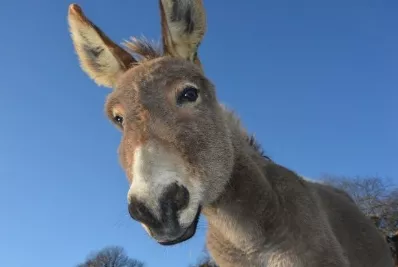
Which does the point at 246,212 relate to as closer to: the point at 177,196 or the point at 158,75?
the point at 177,196

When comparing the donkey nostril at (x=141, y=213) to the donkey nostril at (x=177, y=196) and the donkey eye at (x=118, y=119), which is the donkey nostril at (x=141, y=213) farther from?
the donkey eye at (x=118, y=119)

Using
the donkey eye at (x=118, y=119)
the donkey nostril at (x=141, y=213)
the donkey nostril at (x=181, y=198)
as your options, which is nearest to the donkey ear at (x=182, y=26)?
the donkey eye at (x=118, y=119)

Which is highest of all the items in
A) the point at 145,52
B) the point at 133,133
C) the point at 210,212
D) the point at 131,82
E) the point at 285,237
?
the point at 145,52

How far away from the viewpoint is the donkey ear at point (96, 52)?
4544mm

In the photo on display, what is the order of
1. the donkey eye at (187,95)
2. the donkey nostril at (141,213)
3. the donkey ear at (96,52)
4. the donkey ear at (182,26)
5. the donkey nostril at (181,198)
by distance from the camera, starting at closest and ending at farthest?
1. the donkey nostril at (141,213)
2. the donkey nostril at (181,198)
3. the donkey eye at (187,95)
4. the donkey ear at (182,26)
5. the donkey ear at (96,52)

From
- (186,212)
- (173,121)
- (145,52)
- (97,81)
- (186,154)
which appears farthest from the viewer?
(97,81)

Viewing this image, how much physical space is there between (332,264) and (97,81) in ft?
11.1

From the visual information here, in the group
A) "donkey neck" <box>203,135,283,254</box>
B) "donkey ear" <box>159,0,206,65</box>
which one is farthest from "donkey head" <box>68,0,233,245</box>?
"donkey neck" <box>203,135,283,254</box>

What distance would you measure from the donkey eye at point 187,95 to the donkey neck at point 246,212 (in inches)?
33.2

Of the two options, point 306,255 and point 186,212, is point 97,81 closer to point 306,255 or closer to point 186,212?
point 186,212

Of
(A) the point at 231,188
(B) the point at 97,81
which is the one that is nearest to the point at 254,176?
(A) the point at 231,188

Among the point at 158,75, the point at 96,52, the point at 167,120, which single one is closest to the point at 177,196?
the point at 167,120

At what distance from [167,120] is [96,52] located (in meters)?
1.97

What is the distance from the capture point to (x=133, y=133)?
3.34 meters
